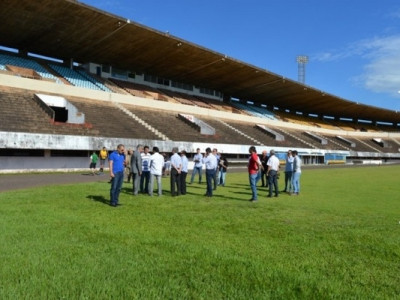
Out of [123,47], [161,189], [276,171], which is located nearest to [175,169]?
[161,189]

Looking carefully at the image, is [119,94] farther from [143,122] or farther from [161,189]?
[161,189]

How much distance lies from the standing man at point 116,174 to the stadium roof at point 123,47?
19.7 metres

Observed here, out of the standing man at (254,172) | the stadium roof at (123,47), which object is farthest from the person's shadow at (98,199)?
the stadium roof at (123,47)

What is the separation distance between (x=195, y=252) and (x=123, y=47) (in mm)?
32733

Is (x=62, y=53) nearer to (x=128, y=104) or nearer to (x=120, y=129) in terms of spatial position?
(x=128, y=104)

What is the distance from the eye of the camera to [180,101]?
1741 inches

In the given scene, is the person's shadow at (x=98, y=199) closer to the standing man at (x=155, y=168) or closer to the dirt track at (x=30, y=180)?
the standing man at (x=155, y=168)

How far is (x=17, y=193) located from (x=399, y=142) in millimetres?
77959

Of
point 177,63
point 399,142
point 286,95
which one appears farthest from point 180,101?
point 399,142

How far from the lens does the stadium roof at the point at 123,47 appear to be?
90.3 feet

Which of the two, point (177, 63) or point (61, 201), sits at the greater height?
point (177, 63)

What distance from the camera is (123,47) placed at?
35.3m

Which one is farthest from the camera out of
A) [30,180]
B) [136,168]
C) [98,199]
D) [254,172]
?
[30,180]

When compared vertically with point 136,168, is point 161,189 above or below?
below
